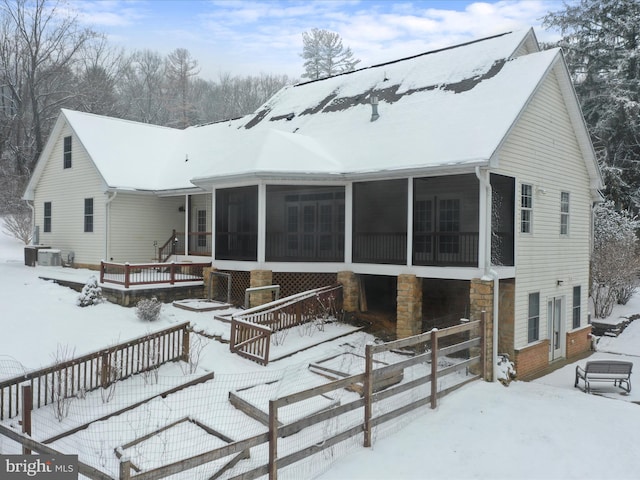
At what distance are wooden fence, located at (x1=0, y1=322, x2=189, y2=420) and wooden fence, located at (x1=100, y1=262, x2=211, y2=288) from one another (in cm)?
547

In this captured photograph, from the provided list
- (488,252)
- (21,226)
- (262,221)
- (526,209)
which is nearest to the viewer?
(488,252)

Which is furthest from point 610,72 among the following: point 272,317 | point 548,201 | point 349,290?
point 272,317

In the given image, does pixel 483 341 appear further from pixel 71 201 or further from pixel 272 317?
pixel 71 201

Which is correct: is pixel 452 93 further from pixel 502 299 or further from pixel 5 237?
pixel 5 237

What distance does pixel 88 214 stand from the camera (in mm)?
21266

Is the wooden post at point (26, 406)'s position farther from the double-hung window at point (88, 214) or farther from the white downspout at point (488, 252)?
the double-hung window at point (88, 214)

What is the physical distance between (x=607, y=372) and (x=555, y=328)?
354 cm

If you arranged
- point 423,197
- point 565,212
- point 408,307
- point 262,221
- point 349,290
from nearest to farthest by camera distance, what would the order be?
point 408,307 < point 349,290 < point 262,221 < point 565,212 < point 423,197

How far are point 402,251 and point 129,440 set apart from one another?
31.2ft

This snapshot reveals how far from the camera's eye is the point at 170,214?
22266mm

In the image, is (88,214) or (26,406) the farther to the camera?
(88,214)

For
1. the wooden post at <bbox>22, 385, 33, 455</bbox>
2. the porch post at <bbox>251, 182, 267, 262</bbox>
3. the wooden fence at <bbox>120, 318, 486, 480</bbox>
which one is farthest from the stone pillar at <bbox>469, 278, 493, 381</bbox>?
the wooden post at <bbox>22, 385, 33, 455</bbox>

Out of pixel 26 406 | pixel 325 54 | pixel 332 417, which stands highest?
pixel 325 54

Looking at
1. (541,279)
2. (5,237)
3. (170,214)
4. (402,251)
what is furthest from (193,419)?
(5,237)
